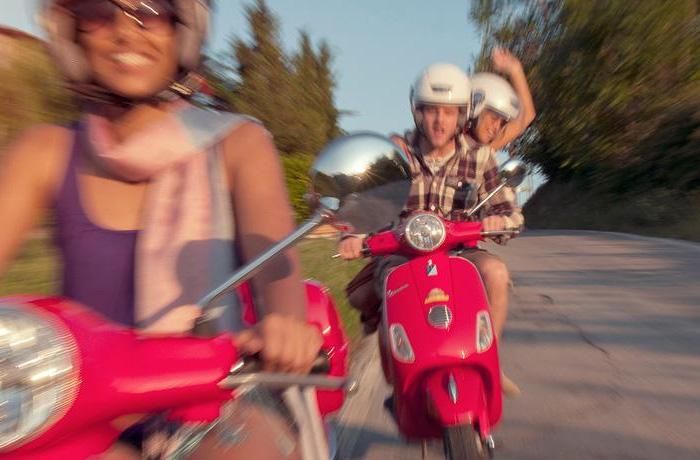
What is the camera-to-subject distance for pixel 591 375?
5.16 m

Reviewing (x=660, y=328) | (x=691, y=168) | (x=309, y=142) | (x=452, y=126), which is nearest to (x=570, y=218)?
(x=691, y=168)

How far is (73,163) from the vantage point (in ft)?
5.63

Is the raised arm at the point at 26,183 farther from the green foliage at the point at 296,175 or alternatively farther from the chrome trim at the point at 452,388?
the green foliage at the point at 296,175

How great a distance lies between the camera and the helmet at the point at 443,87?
3.68m

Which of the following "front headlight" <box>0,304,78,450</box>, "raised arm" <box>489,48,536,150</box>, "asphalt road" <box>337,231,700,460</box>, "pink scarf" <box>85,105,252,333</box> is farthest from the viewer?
"raised arm" <box>489,48,536,150</box>

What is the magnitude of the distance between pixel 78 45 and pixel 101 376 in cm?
88

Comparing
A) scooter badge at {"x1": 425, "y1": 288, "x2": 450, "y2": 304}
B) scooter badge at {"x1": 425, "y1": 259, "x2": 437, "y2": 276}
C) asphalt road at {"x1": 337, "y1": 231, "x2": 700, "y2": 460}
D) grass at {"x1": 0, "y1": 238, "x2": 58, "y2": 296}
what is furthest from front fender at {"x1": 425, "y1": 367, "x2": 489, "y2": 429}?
grass at {"x1": 0, "y1": 238, "x2": 58, "y2": 296}

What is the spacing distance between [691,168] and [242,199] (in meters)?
23.1

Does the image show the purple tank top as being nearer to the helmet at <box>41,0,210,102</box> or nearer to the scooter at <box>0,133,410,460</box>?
the helmet at <box>41,0,210,102</box>

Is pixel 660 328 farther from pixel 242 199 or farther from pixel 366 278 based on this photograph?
pixel 242 199

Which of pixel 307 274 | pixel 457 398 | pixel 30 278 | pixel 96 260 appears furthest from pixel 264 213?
pixel 307 274

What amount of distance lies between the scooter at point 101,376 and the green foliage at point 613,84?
2433 centimetres

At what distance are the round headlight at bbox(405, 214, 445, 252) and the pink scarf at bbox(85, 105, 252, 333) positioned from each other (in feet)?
5.68

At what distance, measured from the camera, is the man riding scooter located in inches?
139
